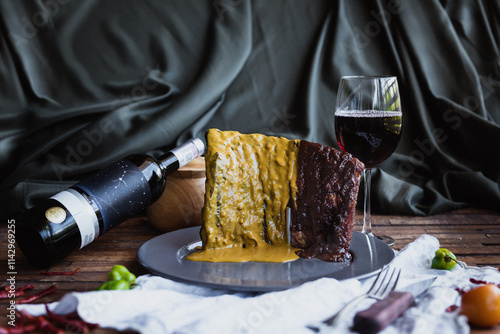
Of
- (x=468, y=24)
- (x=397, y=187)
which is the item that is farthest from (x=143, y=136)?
(x=468, y=24)

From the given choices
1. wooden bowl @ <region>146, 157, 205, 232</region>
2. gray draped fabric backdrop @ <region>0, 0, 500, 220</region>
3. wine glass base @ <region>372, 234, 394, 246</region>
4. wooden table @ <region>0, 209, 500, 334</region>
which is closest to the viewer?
wooden table @ <region>0, 209, 500, 334</region>

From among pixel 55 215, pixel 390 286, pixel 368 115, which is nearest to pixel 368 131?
pixel 368 115

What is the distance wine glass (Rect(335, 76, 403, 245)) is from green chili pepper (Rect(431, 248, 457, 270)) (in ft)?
1.16

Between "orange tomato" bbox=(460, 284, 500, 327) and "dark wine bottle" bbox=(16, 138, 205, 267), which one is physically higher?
"dark wine bottle" bbox=(16, 138, 205, 267)

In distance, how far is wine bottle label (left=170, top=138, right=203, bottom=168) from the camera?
1.66m

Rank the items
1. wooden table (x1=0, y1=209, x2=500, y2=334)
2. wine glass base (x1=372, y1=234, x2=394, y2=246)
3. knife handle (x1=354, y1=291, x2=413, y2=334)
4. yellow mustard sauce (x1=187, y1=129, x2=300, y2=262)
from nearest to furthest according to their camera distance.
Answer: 1. knife handle (x1=354, y1=291, x2=413, y2=334)
2. wooden table (x1=0, y1=209, x2=500, y2=334)
3. yellow mustard sauce (x1=187, y1=129, x2=300, y2=262)
4. wine glass base (x1=372, y1=234, x2=394, y2=246)

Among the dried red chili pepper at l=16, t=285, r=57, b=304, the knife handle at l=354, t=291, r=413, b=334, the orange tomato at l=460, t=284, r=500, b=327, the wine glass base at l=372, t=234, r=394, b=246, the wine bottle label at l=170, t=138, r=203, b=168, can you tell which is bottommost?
the wine glass base at l=372, t=234, r=394, b=246

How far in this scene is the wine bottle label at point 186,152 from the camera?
65.3 inches

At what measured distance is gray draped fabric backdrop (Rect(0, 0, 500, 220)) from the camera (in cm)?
211

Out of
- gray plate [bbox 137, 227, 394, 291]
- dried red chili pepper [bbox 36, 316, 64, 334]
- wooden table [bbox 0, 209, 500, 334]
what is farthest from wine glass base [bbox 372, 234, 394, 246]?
dried red chili pepper [bbox 36, 316, 64, 334]

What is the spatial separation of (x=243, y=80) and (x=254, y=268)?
3.94 ft

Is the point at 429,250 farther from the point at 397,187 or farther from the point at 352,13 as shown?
the point at 352,13

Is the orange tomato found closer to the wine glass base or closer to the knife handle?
the knife handle

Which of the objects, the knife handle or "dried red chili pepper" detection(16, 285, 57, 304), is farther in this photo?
"dried red chili pepper" detection(16, 285, 57, 304)
